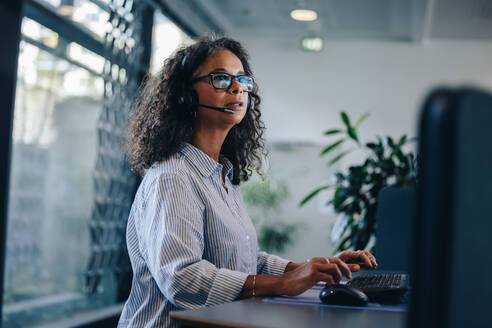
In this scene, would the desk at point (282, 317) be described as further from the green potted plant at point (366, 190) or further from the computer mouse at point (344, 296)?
the green potted plant at point (366, 190)

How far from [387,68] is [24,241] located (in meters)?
4.43

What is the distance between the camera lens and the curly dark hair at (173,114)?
155 cm

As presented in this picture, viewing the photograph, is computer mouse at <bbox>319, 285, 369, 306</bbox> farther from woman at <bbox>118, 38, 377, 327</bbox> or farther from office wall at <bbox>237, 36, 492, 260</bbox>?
office wall at <bbox>237, 36, 492, 260</bbox>

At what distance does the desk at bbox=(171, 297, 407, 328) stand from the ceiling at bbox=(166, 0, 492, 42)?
13.9 feet

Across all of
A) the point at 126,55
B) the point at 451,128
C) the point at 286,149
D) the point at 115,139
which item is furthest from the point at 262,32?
the point at 451,128

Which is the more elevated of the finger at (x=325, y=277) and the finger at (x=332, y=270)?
the finger at (x=332, y=270)

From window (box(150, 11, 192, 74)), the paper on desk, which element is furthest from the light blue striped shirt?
window (box(150, 11, 192, 74))

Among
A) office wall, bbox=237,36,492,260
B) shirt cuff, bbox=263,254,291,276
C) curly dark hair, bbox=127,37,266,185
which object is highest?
office wall, bbox=237,36,492,260

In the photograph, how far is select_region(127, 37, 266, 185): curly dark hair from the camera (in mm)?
1552

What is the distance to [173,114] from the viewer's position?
160 cm

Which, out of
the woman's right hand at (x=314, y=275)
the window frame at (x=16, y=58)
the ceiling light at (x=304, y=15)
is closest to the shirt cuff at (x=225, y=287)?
the woman's right hand at (x=314, y=275)

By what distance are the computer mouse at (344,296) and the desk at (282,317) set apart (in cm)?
4

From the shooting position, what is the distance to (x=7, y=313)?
313cm

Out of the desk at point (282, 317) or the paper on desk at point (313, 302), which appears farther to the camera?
the paper on desk at point (313, 302)
